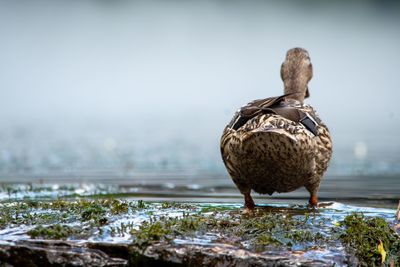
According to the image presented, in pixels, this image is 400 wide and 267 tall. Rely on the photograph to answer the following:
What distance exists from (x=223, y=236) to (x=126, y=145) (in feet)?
48.2

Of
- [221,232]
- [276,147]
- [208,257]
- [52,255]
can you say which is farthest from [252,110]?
[52,255]

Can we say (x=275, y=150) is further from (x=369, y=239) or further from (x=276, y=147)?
(x=369, y=239)

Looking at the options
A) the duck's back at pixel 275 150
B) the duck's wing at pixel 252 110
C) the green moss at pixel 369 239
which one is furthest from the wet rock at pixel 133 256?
the duck's wing at pixel 252 110

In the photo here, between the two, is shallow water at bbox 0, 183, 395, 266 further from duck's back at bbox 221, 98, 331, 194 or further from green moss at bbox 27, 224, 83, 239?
duck's back at bbox 221, 98, 331, 194

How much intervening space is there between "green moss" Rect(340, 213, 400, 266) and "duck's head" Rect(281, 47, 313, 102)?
336cm

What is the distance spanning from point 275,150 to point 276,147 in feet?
0.13

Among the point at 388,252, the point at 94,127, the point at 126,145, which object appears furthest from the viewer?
the point at 94,127

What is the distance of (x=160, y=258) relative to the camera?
16.1ft

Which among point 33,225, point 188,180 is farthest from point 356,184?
point 33,225

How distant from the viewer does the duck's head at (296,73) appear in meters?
8.90

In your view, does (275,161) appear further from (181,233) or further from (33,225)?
(33,225)

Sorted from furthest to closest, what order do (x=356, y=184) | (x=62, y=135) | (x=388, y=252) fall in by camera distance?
(x=62, y=135) → (x=356, y=184) → (x=388, y=252)

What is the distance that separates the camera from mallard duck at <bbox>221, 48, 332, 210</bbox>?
641 centimetres

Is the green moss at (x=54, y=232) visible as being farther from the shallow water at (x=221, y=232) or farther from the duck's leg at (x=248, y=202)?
the duck's leg at (x=248, y=202)
